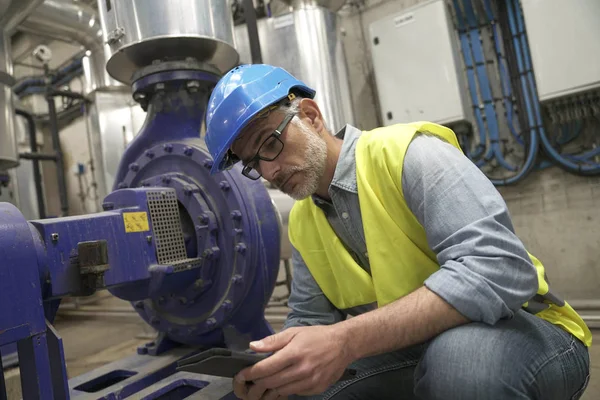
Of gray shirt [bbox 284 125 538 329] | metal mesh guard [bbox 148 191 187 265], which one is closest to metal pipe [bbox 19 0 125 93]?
metal mesh guard [bbox 148 191 187 265]

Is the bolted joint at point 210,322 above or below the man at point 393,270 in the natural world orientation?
below

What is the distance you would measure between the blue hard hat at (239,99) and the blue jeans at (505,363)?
58cm

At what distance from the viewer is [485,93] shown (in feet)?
7.29

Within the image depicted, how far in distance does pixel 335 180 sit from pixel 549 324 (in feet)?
1.65

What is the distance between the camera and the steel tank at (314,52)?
215 cm

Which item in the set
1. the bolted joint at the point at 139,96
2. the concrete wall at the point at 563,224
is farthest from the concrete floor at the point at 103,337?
the bolted joint at the point at 139,96

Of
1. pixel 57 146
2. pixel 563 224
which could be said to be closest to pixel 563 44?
pixel 563 224

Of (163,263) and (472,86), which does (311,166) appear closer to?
(163,263)

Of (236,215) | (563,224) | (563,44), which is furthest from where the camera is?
(563,224)

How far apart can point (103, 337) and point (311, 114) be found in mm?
2514

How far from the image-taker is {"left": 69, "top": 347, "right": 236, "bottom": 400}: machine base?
4.00ft

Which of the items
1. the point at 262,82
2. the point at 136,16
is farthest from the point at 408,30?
the point at 262,82

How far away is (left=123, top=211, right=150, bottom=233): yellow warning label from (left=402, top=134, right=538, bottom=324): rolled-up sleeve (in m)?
0.74

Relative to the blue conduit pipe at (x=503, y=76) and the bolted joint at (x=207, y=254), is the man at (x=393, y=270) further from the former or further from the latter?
the blue conduit pipe at (x=503, y=76)
